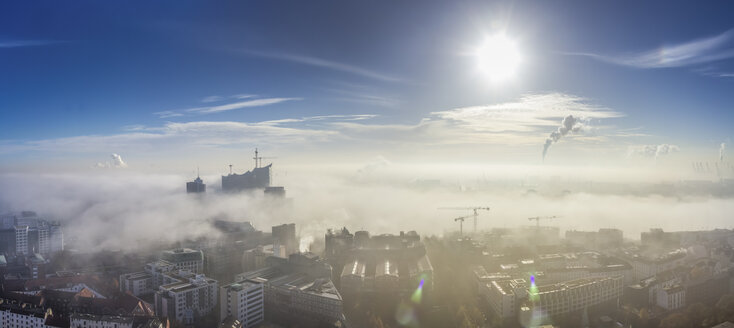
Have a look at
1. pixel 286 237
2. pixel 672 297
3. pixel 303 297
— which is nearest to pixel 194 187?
pixel 286 237

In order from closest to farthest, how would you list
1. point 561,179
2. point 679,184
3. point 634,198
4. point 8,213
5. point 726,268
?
point 726,268 → point 8,213 → point 634,198 → point 679,184 → point 561,179

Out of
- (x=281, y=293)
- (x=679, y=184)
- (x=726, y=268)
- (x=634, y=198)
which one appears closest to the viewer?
(x=281, y=293)

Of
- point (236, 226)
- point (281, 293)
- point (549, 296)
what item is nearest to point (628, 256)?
point (549, 296)

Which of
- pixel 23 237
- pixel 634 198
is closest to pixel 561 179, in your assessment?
pixel 634 198

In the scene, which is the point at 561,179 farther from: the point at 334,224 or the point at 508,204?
the point at 334,224

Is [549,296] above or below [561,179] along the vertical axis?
below

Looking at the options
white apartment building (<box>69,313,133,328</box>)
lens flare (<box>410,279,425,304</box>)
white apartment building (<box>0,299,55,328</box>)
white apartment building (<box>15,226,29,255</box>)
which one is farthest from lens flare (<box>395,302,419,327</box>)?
white apartment building (<box>15,226,29,255</box>)

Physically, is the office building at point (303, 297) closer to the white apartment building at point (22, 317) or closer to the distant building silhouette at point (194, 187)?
the white apartment building at point (22, 317)

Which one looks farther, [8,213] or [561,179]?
[561,179]

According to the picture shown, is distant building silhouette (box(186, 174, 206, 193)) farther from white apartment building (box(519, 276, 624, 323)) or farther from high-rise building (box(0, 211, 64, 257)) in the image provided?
white apartment building (box(519, 276, 624, 323))
